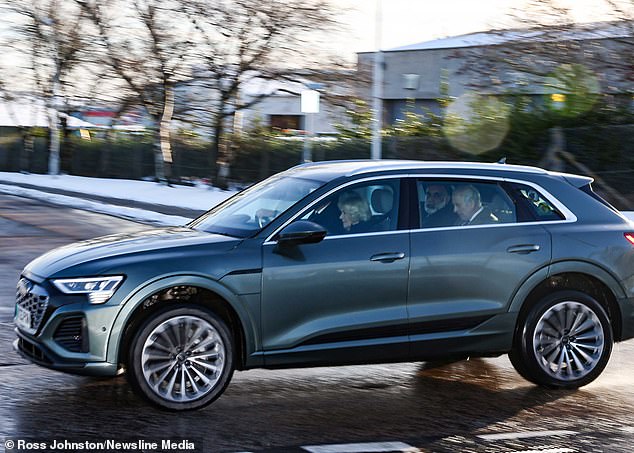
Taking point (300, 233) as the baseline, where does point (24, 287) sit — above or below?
below

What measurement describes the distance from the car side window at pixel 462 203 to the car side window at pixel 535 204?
9 centimetres

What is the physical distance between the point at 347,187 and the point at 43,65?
130 ft

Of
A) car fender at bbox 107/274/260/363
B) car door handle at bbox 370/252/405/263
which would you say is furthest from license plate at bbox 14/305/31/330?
car door handle at bbox 370/252/405/263

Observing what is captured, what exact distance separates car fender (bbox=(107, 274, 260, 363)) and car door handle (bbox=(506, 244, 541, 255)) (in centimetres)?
184

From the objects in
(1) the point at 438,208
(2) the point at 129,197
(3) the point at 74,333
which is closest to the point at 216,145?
(2) the point at 129,197

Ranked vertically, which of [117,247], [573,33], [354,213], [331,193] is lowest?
[117,247]

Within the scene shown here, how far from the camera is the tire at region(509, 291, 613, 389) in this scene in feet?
24.8

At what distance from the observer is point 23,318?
6.91 m

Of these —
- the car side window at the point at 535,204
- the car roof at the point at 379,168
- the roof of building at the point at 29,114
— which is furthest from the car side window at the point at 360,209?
the roof of building at the point at 29,114

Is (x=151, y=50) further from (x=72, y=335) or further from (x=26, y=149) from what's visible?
(x=72, y=335)

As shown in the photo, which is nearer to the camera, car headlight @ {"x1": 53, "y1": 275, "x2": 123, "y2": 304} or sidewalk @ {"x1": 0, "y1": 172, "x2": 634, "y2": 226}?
car headlight @ {"x1": 53, "y1": 275, "x2": 123, "y2": 304}

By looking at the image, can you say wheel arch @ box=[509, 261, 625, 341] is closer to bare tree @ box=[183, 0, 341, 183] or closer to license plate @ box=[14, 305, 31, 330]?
license plate @ box=[14, 305, 31, 330]

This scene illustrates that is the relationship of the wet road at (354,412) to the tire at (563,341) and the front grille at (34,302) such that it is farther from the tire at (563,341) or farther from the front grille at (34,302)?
the front grille at (34,302)

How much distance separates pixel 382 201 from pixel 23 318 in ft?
8.00
